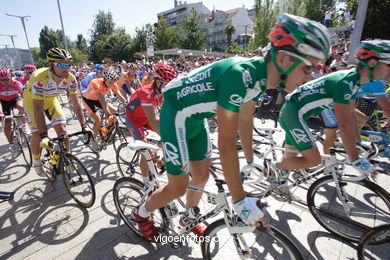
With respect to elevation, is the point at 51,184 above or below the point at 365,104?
below

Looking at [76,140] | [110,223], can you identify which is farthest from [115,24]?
[110,223]

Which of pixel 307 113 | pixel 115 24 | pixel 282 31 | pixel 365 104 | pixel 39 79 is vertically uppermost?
pixel 115 24

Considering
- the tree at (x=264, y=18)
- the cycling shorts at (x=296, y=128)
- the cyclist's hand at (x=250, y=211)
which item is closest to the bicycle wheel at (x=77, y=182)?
the cyclist's hand at (x=250, y=211)

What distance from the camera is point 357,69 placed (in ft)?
8.86

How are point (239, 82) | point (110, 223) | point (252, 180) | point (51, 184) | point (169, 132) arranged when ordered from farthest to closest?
point (51, 184) < point (252, 180) < point (110, 223) < point (169, 132) < point (239, 82)

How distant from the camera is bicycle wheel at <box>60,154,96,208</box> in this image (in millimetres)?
3371

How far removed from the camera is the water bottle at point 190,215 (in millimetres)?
2176

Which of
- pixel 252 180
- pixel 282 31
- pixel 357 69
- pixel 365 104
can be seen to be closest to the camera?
pixel 282 31

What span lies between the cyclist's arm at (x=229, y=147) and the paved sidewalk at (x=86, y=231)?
147 centimetres

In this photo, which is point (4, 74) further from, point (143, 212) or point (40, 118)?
point (143, 212)

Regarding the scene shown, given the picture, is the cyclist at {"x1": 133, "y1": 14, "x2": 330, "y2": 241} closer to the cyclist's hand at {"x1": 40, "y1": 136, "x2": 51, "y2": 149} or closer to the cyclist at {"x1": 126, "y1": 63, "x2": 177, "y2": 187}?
the cyclist at {"x1": 126, "y1": 63, "x2": 177, "y2": 187}

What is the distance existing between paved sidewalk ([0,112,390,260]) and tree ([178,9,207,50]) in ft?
164

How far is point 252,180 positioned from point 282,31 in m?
2.47

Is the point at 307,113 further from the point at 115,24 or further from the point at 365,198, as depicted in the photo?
the point at 115,24
